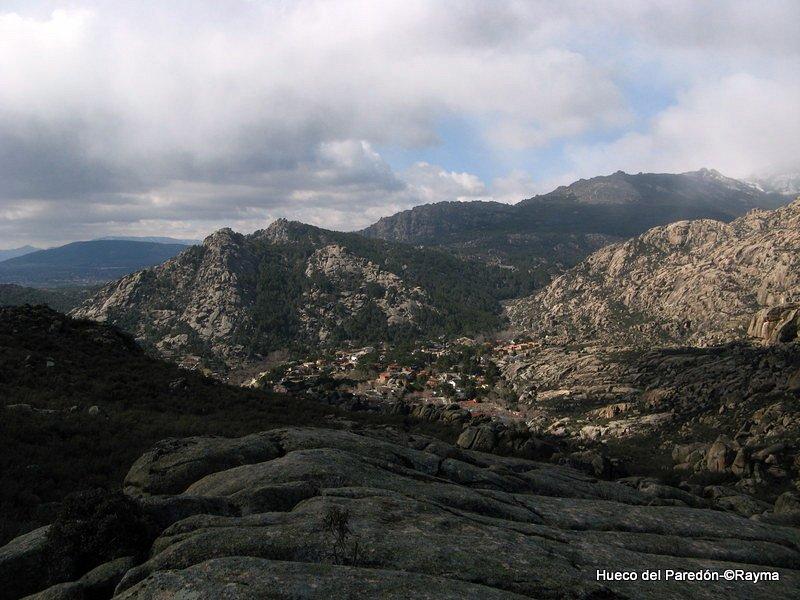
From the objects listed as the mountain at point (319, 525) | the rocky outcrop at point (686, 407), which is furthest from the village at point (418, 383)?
the mountain at point (319, 525)

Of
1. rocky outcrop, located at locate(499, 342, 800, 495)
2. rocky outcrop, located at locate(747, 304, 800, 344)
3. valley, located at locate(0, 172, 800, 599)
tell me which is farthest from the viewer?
rocky outcrop, located at locate(747, 304, 800, 344)

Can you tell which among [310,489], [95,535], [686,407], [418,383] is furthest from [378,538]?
[418,383]

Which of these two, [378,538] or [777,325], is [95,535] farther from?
[777,325]

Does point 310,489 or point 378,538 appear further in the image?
point 310,489

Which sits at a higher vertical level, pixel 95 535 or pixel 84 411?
pixel 95 535

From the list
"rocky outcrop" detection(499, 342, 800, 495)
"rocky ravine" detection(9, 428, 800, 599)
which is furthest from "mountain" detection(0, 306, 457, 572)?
"rocky outcrop" detection(499, 342, 800, 495)

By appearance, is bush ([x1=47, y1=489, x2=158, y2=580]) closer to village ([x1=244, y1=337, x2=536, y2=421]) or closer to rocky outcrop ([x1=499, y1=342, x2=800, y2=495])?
rocky outcrop ([x1=499, y1=342, x2=800, y2=495])

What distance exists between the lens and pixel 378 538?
11.6m

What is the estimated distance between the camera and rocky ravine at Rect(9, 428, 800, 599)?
9367 millimetres

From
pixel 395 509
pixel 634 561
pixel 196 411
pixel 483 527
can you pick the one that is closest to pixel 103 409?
pixel 196 411

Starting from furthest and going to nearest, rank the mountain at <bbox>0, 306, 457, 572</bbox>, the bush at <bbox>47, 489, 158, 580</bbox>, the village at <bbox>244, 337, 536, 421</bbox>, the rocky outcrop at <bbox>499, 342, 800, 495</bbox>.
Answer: the village at <bbox>244, 337, 536, 421</bbox>
the rocky outcrop at <bbox>499, 342, 800, 495</bbox>
the mountain at <bbox>0, 306, 457, 572</bbox>
the bush at <bbox>47, 489, 158, 580</bbox>

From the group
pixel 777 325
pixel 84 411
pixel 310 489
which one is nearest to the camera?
pixel 310 489

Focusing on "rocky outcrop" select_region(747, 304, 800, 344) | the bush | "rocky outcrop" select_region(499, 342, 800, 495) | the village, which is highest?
the bush

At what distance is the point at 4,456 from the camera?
921 inches
